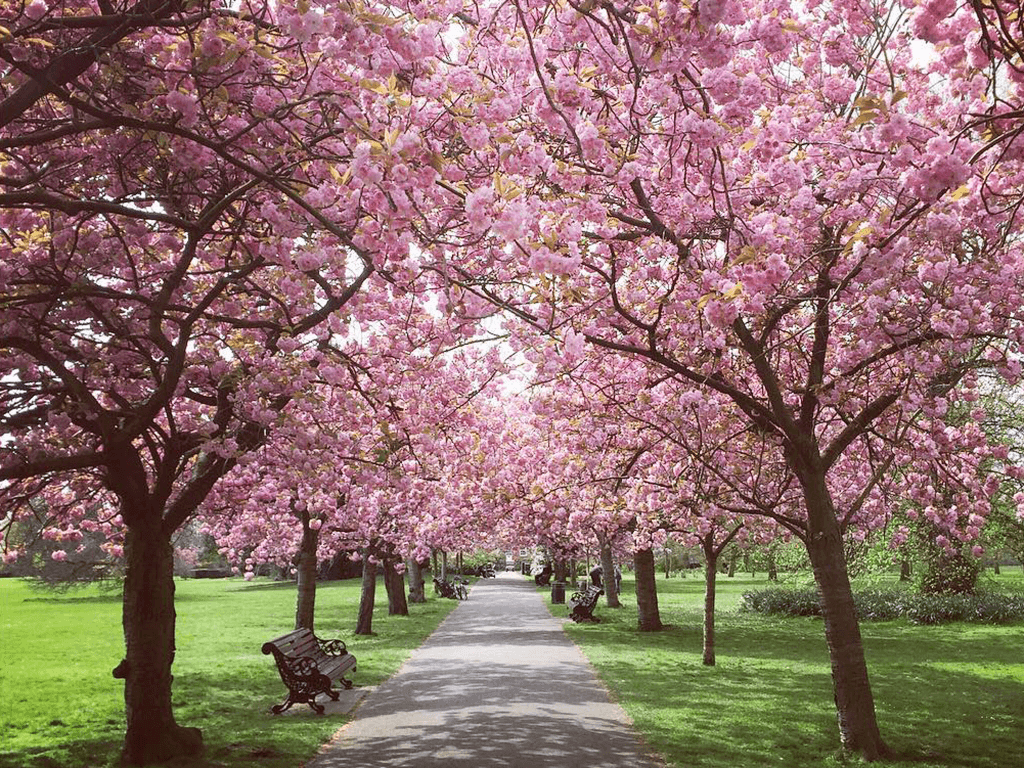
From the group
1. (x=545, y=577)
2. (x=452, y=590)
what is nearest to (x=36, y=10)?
(x=452, y=590)

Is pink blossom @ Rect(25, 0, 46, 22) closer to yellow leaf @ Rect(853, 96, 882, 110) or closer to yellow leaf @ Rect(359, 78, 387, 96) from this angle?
yellow leaf @ Rect(359, 78, 387, 96)

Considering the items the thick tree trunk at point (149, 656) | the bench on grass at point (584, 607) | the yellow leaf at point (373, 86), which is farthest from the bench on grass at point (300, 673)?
the bench on grass at point (584, 607)

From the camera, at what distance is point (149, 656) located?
8641 millimetres

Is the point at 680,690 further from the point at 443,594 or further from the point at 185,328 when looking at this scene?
the point at 443,594

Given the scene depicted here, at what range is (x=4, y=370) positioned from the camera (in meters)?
8.16

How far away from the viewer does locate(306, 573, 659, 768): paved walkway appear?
8438 millimetres

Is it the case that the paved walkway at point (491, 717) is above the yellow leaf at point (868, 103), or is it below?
below

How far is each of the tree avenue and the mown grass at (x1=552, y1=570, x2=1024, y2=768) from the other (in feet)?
4.62

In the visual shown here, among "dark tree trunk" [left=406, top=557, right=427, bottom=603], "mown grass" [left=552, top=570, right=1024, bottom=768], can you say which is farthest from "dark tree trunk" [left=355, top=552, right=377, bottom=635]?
"dark tree trunk" [left=406, top=557, right=427, bottom=603]

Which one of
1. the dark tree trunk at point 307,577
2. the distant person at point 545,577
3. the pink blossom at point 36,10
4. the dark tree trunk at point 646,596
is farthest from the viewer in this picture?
the distant person at point 545,577

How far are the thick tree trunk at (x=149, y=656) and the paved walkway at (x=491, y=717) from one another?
1672mm

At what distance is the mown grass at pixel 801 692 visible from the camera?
9.12 metres

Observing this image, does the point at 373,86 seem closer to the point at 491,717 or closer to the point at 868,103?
the point at 868,103

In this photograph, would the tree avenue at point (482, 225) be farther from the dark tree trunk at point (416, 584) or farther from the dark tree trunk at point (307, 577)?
the dark tree trunk at point (416, 584)
